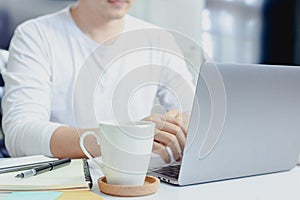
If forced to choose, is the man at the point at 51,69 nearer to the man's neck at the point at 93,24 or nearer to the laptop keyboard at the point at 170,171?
the man's neck at the point at 93,24

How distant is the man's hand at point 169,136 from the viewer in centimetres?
74

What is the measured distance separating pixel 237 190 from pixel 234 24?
164 cm

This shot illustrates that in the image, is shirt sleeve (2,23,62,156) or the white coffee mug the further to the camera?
shirt sleeve (2,23,62,156)

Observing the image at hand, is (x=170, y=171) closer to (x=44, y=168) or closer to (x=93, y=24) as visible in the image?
(x=44, y=168)

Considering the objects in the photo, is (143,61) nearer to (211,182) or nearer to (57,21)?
(57,21)

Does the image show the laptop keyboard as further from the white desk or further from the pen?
the pen

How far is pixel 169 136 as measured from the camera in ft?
2.46

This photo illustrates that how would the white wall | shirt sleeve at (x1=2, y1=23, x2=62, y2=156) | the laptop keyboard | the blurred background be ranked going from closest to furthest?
the laptop keyboard
shirt sleeve at (x1=2, y1=23, x2=62, y2=156)
the blurred background
the white wall

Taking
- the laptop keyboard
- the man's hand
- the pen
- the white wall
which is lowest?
the laptop keyboard

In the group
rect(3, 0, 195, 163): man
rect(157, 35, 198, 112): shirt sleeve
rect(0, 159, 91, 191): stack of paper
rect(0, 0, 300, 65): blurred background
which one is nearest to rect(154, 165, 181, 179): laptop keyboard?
rect(0, 159, 91, 191): stack of paper

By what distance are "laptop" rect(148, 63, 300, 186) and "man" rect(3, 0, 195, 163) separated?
366 millimetres

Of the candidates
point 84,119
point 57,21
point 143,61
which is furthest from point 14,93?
point 143,61

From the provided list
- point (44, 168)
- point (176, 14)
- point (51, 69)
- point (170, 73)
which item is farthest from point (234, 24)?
point (44, 168)

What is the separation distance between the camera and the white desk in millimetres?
612
